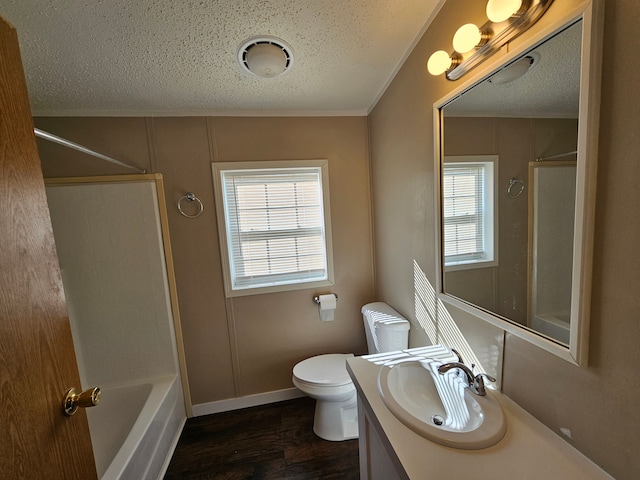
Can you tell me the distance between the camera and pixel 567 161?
0.70 metres

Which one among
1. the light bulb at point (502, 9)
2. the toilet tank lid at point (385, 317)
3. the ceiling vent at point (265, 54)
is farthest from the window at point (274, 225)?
the light bulb at point (502, 9)

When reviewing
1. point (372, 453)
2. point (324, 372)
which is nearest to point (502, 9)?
point (372, 453)

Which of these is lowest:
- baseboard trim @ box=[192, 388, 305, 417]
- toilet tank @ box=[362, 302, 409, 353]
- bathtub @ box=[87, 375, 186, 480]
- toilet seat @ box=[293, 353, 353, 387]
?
baseboard trim @ box=[192, 388, 305, 417]

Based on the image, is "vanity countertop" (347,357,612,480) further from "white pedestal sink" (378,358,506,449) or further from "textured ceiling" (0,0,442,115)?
"textured ceiling" (0,0,442,115)

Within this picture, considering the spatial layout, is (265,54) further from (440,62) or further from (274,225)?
(274,225)

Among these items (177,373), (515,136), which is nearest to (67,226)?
(177,373)

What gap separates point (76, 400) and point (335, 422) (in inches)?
58.0

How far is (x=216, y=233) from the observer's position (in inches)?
75.3

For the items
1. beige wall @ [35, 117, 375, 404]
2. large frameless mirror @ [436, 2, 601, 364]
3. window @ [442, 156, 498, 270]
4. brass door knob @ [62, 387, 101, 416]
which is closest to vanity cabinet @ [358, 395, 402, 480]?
large frameless mirror @ [436, 2, 601, 364]

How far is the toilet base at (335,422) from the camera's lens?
5.59ft

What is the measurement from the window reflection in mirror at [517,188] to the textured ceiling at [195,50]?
556mm

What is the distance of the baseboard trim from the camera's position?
6.56ft

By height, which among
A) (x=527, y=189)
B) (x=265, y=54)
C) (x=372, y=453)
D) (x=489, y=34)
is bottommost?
(x=372, y=453)

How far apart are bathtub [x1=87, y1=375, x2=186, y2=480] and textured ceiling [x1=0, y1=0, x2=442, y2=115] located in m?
1.90
